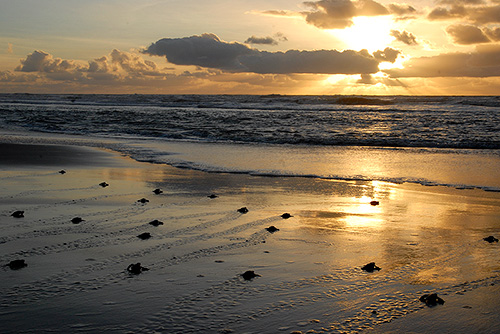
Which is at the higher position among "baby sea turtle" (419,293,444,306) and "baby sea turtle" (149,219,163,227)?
"baby sea turtle" (419,293,444,306)

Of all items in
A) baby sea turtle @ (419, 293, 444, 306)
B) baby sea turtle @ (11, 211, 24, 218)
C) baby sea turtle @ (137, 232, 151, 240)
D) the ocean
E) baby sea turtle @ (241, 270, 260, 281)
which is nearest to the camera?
baby sea turtle @ (419, 293, 444, 306)

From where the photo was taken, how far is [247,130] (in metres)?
27.4

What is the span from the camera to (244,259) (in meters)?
5.74

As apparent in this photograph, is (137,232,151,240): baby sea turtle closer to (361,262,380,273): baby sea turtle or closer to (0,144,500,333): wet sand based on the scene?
(0,144,500,333): wet sand

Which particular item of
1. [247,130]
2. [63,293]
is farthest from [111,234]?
[247,130]

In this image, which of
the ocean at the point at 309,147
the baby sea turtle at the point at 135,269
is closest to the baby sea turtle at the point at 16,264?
the baby sea turtle at the point at 135,269

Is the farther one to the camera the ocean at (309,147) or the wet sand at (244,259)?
the ocean at (309,147)

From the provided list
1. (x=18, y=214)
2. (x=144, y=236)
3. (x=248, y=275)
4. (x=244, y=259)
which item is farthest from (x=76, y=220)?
(x=248, y=275)

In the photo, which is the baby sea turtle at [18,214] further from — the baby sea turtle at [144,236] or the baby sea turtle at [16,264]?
the baby sea turtle at [16,264]

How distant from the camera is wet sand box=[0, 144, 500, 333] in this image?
13.6 feet

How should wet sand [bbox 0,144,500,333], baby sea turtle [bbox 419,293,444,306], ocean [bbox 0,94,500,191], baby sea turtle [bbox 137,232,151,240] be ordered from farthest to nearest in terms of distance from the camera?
ocean [bbox 0,94,500,191] < baby sea turtle [bbox 137,232,151,240] < baby sea turtle [bbox 419,293,444,306] < wet sand [bbox 0,144,500,333]

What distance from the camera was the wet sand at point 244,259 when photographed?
416 centimetres

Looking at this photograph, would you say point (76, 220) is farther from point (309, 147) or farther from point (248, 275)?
point (309, 147)

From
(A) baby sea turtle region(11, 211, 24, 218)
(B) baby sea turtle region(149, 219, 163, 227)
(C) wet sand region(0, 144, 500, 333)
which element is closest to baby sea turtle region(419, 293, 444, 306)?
(C) wet sand region(0, 144, 500, 333)
